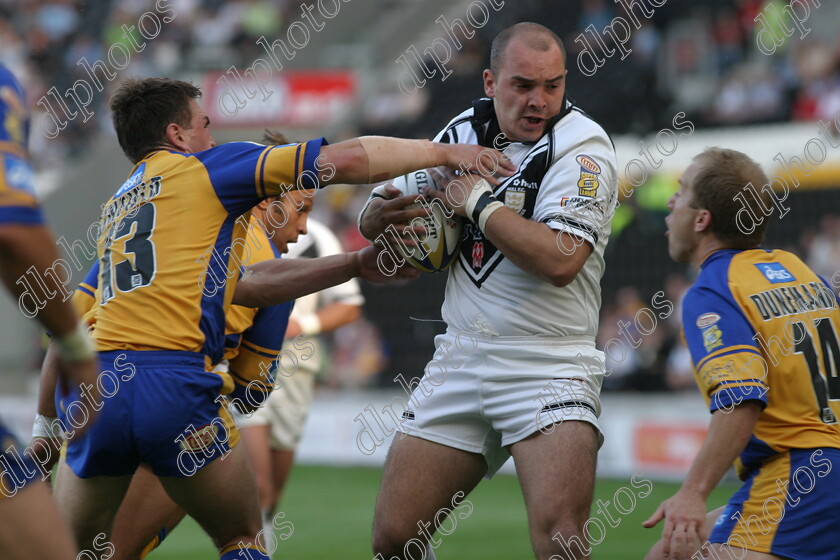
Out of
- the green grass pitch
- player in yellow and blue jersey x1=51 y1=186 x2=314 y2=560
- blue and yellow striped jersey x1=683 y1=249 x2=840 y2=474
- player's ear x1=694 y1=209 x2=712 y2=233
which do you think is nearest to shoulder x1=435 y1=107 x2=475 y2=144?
player's ear x1=694 y1=209 x2=712 y2=233

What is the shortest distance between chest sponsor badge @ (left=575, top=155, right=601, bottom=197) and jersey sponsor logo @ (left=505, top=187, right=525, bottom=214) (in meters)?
0.27

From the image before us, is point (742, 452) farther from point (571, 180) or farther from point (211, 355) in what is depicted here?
point (211, 355)

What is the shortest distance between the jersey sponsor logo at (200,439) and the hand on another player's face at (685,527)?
68.5 inches

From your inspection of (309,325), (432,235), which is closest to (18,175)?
(432,235)

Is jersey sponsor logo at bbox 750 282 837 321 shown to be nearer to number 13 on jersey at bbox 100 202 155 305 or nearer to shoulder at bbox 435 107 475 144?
shoulder at bbox 435 107 475 144

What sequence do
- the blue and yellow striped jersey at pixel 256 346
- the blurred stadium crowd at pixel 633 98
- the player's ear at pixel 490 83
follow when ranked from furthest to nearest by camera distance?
the blurred stadium crowd at pixel 633 98
the blue and yellow striped jersey at pixel 256 346
the player's ear at pixel 490 83

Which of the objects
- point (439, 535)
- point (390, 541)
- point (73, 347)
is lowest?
point (439, 535)

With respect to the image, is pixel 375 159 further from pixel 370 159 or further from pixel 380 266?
pixel 380 266

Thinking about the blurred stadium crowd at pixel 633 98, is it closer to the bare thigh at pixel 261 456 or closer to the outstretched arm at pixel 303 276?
the bare thigh at pixel 261 456

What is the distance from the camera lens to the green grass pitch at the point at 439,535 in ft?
28.2

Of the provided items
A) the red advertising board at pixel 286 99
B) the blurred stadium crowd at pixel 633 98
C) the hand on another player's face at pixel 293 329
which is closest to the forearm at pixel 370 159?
the hand on another player's face at pixel 293 329

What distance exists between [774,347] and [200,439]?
7.30 feet

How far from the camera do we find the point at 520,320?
4.60 metres

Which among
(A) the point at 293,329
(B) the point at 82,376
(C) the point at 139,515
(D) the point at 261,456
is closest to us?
(B) the point at 82,376
